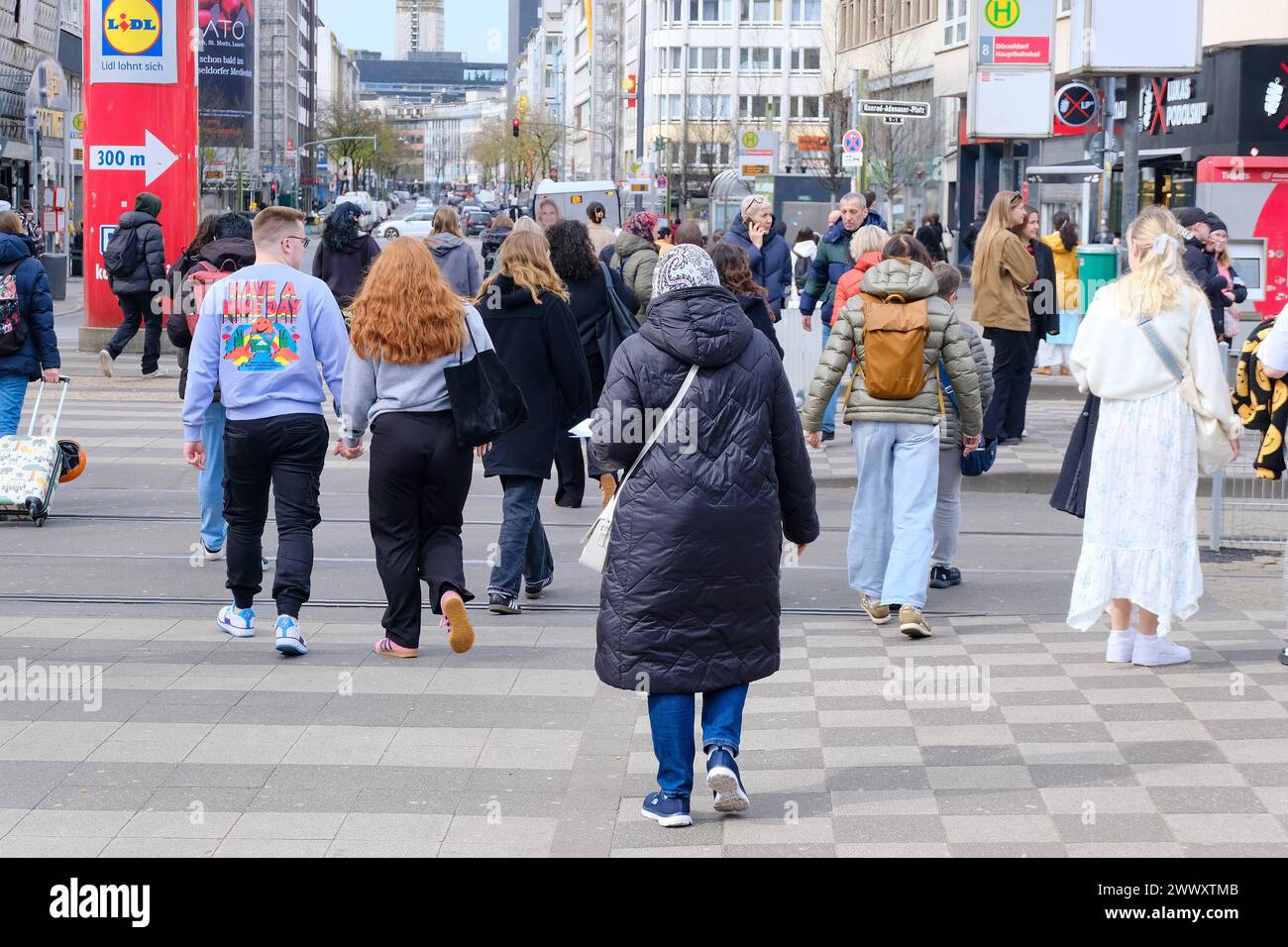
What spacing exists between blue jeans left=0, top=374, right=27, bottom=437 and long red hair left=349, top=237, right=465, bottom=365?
4.69 metres

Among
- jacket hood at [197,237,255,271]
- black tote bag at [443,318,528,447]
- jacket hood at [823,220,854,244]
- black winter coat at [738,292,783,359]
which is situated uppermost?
jacket hood at [823,220,854,244]

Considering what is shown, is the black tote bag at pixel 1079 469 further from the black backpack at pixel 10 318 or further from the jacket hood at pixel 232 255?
the black backpack at pixel 10 318

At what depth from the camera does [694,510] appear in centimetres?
534

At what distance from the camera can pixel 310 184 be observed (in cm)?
13562

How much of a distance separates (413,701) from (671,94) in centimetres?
11243

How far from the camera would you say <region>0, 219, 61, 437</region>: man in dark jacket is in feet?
36.6

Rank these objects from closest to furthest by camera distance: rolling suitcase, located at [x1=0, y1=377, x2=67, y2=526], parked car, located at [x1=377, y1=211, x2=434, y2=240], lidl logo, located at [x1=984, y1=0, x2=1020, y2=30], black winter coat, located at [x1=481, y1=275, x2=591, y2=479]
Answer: black winter coat, located at [x1=481, y1=275, x2=591, y2=479], rolling suitcase, located at [x1=0, y1=377, x2=67, y2=526], lidl logo, located at [x1=984, y1=0, x2=1020, y2=30], parked car, located at [x1=377, y1=211, x2=434, y2=240]

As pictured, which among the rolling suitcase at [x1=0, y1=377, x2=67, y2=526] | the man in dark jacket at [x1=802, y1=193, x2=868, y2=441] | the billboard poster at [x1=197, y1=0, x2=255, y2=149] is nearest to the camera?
the rolling suitcase at [x1=0, y1=377, x2=67, y2=526]

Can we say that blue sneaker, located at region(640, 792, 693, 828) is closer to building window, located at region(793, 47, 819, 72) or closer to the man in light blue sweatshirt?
the man in light blue sweatshirt

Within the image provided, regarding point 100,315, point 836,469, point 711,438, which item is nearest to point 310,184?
point 100,315

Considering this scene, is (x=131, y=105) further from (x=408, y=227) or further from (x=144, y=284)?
(x=408, y=227)

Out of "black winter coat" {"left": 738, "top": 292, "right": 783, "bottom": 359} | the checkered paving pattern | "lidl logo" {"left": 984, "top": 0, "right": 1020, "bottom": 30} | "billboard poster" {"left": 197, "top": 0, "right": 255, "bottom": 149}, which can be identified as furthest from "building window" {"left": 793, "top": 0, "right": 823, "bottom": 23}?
the checkered paving pattern

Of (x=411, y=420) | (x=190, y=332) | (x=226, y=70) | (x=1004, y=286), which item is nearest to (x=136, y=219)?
(x=1004, y=286)
